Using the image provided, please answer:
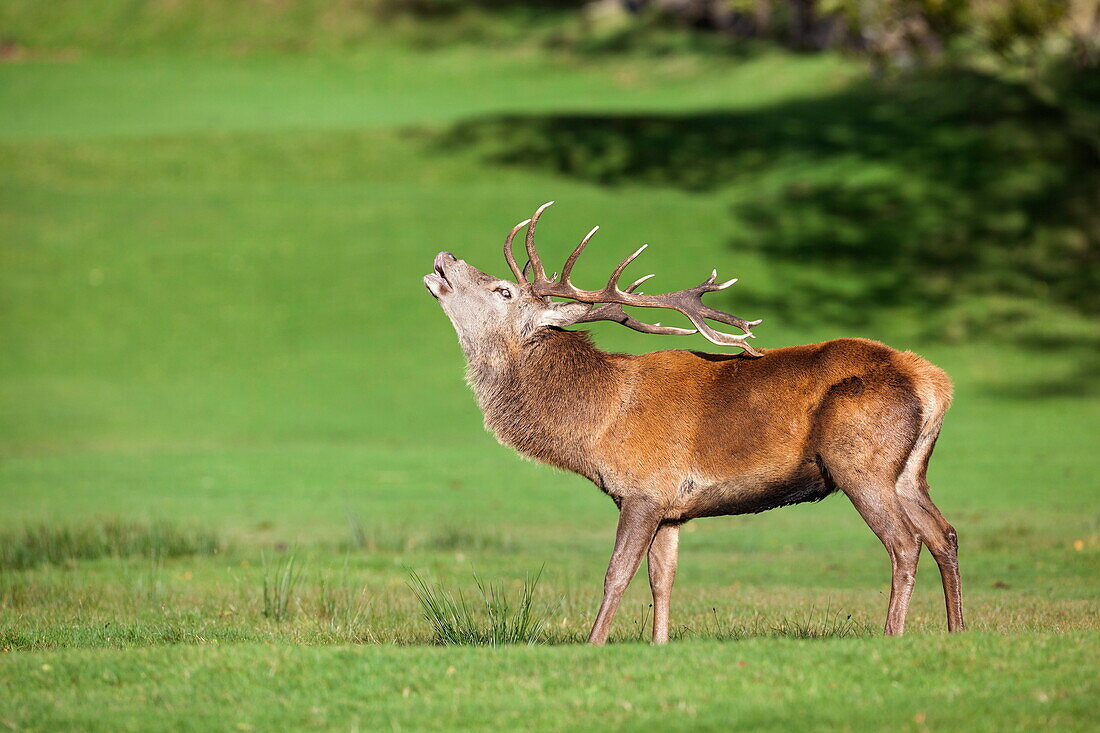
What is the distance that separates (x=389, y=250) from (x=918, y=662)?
21.9 metres

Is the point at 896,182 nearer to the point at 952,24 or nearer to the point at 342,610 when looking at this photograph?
the point at 952,24

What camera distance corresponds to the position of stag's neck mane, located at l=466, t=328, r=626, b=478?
823 cm

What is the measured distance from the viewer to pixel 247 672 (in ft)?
21.6

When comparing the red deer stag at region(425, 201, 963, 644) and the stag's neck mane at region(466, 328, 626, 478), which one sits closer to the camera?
the red deer stag at region(425, 201, 963, 644)

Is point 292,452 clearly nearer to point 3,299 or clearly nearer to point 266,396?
point 266,396

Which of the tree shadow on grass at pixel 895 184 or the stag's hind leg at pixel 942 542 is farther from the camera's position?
the tree shadow on grass at pixel 895 184

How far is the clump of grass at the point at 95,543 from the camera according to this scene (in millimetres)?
12805

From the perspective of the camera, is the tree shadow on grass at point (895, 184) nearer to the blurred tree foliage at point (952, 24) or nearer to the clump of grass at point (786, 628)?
the blurred tree foliage at point (952, 24)

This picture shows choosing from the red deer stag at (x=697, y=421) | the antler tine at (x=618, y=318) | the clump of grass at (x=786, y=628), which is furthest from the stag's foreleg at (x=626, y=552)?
the antler tine at (x=618, y=318)

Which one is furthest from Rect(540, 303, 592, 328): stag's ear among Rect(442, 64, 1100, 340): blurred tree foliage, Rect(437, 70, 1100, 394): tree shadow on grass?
Rect(442, 64, 1100, 340): blurred tree foliage

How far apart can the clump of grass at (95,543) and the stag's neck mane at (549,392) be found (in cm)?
536

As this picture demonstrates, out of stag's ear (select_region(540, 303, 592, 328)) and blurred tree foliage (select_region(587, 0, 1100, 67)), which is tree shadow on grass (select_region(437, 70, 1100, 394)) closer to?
blurred tree foliage (select_region(587, 0, 1100, 67))

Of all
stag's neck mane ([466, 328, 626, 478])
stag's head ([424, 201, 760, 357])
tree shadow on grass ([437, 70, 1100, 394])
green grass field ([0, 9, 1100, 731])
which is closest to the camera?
green grass field ([0, 9, 1100, 731])

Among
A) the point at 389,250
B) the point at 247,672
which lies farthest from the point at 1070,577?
the point at 389,250
